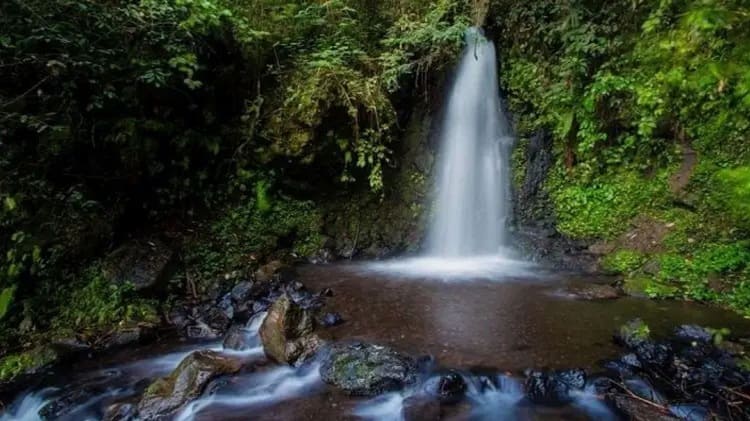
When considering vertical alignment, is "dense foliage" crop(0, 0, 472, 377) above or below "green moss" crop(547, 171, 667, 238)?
above

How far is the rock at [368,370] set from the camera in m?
3.75

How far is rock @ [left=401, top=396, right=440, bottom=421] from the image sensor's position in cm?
339

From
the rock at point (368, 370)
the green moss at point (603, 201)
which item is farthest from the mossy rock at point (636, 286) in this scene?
the rock at point (368, 370)

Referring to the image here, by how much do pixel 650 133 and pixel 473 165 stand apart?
3.05 meters

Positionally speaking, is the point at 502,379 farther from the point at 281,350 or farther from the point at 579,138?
the point at 579,138

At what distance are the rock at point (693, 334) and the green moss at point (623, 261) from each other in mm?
1904

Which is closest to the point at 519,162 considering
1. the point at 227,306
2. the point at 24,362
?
the point at 227,306

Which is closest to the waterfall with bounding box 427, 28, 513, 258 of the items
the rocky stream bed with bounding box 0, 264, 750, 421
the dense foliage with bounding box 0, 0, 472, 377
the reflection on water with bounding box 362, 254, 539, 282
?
the reflection on water with bounding box 362, 254, 539, 282

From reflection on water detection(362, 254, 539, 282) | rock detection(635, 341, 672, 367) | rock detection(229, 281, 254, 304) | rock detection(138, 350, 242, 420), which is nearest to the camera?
rock detection(138, 350, 242, 420)

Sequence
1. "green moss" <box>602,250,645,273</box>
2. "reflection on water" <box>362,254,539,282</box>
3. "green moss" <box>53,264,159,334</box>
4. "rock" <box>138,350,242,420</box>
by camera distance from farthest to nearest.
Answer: "reflection on water" <box>362,254,539,282</box>
"green moss" <box>602,250,645,273</box>
"green moss" <box>53,264,159,334</box>
"rock" <box>138,350,242,420</box>

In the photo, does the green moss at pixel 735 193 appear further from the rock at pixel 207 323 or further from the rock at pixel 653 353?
the rock at pixel 207 323

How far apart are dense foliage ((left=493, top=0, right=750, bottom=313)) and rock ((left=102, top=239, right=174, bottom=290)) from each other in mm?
6534

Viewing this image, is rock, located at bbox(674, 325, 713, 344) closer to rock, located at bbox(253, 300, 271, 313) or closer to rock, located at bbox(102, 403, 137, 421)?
rock, located at bbox(253, 300, 271, 313)

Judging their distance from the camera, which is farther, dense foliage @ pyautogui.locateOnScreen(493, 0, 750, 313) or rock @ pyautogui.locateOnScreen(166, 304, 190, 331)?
dense foliage @ pyautogui.locateOnScreen(493, 0, 750, 313)
